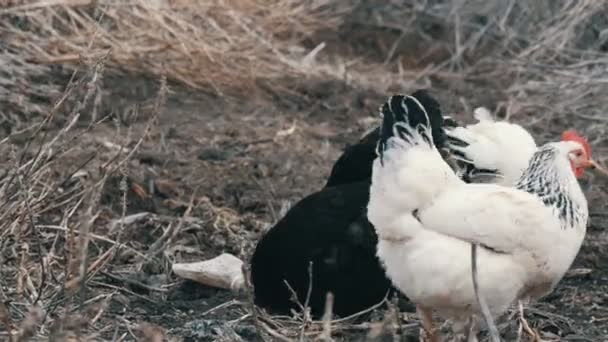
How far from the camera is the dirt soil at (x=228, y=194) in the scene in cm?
507

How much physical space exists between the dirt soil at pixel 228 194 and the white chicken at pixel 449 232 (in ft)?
0.79

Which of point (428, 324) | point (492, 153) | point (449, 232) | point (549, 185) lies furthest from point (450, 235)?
point (492, 153)

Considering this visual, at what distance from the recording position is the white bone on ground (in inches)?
213

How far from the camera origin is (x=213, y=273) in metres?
5.44

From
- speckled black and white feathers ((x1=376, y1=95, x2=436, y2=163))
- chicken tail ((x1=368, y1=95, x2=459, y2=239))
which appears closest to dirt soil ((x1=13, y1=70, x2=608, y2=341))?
chicken tail ((x1=368, y1=95, x2=459, y2=239))

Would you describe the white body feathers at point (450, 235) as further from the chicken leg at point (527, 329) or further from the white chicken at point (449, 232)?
the chicken leg at point (527, 329)

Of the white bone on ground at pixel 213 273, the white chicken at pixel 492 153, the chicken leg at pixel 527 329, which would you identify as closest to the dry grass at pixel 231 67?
the white bone on ground at pixel 213 273

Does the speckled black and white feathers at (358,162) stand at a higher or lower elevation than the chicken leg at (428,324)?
higher

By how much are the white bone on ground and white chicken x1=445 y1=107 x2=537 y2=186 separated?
3.16ft

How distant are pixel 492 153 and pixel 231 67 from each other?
3.32m

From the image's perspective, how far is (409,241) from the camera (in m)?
4.31

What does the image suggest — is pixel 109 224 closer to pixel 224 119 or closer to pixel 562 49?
pixel 224 119

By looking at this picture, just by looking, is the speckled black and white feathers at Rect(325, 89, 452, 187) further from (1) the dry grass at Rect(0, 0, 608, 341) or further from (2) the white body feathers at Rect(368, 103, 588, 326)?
(2) the white body feathers at Rect(368, 103, 588, 326)

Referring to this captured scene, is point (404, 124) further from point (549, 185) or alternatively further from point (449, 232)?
point (549, 185)
